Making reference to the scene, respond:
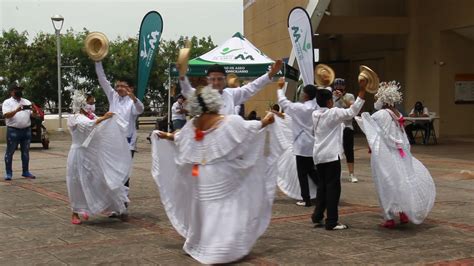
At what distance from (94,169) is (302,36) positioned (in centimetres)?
543

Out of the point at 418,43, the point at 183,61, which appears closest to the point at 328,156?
the point at 183,61

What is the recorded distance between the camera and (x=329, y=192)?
6.85 meters

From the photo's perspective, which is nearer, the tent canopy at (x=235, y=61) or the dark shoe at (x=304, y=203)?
the dark shoe at (x=304, y=203)

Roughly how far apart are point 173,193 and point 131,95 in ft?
7.40

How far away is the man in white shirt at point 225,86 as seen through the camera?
21.4 ft

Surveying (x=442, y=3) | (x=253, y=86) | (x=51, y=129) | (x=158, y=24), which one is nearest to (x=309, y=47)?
(x=158, y=24)

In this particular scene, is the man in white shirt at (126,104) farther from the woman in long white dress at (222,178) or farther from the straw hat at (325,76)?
the straw hat at (325,76)

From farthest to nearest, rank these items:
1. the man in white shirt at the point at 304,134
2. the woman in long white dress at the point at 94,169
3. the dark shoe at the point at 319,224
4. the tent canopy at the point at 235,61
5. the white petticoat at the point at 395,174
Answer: the tent canopy at the point at 235,61 → the man in white shirt at the point at 304,134 → the woman in long white dress at the point at 94,169 → the dark shoe at the point at 319,224 → the white petticoat at the point at 395,174

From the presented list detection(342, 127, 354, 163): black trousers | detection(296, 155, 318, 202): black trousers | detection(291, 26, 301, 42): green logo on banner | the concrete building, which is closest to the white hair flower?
detection(296, 155, 318, 202): black trousers

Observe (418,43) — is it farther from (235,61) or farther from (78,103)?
(78,103)

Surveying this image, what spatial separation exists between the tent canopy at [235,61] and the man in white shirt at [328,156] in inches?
303

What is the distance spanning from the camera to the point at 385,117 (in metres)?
6.97

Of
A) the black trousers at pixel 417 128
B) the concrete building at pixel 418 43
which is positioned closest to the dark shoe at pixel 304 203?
the concrete building at pixel 418 43

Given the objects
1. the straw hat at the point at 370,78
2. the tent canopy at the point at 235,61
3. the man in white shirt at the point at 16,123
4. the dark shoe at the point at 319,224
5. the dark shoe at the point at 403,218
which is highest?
the tent canopy at the point at 235,61
